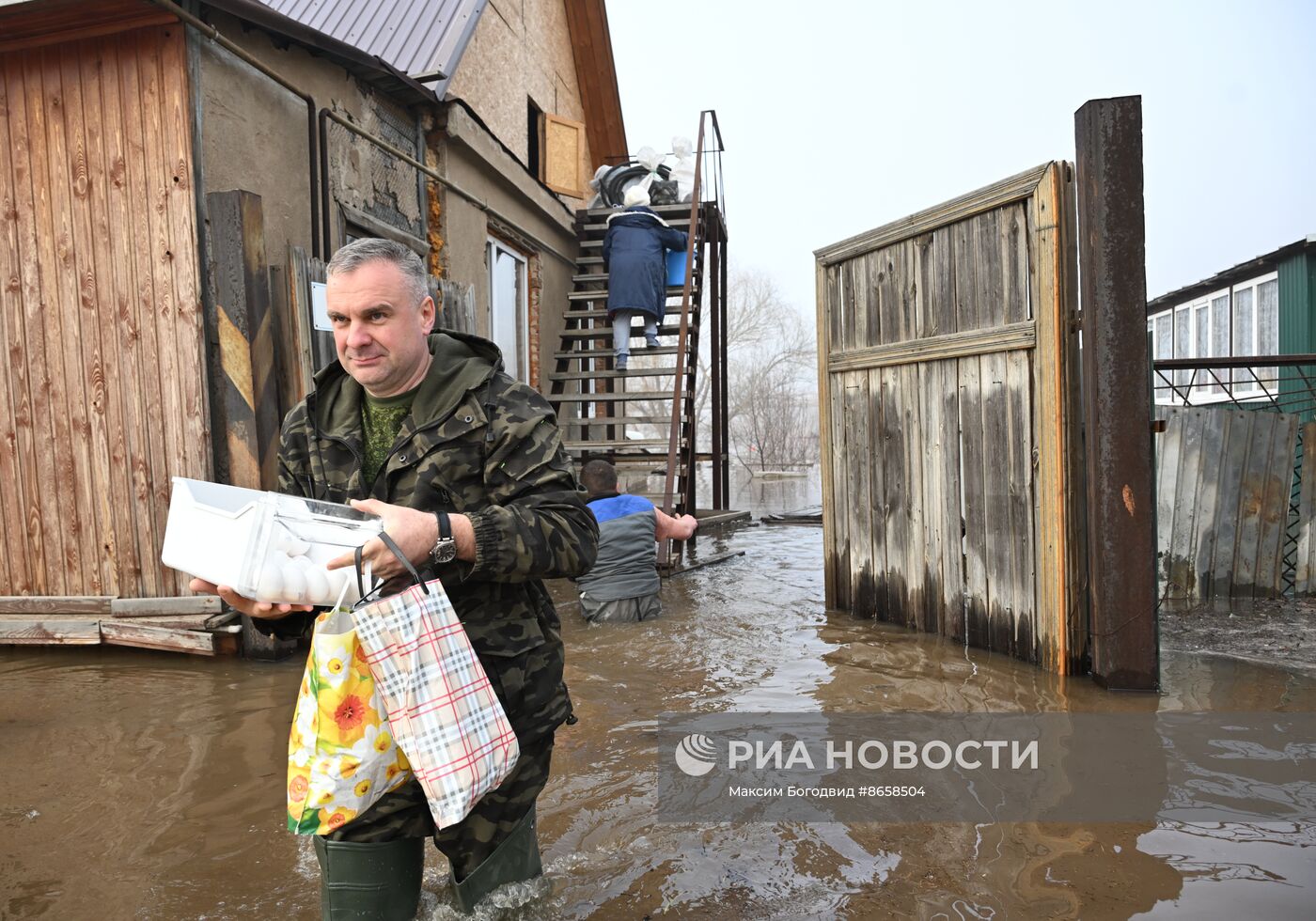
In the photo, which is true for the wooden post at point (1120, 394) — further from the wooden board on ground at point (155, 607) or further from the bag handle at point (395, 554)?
the wooden board on ground at point (155, 607)

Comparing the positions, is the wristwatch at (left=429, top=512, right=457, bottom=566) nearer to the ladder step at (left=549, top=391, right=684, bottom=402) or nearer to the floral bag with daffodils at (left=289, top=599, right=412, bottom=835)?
the floral bag with daffodils at (left=289, top=599, right=412, bottom=835)

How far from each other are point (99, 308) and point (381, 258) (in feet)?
14.0

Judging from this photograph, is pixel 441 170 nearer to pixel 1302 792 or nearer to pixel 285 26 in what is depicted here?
pixel 285 26

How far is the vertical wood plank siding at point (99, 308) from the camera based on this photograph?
5121 millimetres

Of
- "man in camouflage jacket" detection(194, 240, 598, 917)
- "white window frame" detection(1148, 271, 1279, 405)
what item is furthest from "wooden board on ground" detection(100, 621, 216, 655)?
"white window frame" detection(1148, 271, 1279, 405)

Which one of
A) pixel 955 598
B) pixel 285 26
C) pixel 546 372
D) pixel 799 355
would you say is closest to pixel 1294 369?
pixel 546 372

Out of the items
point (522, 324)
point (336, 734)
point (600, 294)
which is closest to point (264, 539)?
point (336, 734)

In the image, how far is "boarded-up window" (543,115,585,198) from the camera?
463 inches

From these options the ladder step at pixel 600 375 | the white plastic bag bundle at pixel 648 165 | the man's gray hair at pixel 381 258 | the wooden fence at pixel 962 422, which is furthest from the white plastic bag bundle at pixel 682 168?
the man's gray hair at pixel 381 258

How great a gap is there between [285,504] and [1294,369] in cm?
1850

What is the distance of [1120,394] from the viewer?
13.7 ft

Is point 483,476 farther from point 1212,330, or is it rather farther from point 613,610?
point 1212,330

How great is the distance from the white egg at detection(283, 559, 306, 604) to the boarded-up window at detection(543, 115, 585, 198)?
1062cm

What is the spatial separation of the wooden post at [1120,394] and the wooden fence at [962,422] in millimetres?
208
